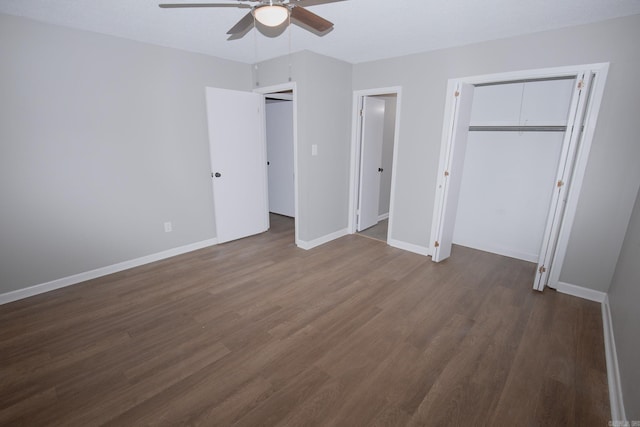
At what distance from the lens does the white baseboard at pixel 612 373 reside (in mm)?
1622

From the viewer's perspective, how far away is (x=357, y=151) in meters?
4.40

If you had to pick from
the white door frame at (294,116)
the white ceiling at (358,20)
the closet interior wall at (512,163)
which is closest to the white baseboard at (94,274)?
the white door frame at (294,116)

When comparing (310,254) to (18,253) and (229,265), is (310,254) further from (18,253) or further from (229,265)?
(18,253)

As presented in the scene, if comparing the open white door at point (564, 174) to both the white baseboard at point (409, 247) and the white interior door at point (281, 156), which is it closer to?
the white baseboard at point (409, 247)

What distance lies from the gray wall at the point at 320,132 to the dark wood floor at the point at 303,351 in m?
1.07

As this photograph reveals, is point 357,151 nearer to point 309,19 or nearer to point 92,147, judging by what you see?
point 309,19

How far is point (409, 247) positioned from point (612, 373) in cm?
232

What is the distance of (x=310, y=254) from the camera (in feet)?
12.7

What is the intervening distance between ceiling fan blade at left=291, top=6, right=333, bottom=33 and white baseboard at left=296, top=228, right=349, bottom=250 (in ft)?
8.66

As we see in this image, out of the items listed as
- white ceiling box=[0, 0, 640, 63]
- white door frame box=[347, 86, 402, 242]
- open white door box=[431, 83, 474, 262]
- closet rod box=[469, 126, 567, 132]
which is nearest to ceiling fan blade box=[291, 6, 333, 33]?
white ceiling box=[0, 0, 640, 63]

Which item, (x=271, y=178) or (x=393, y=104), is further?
(x=271, y=178)

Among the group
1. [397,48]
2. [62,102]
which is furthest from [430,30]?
[62,102]

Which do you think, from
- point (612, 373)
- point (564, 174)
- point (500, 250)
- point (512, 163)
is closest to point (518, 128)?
point (512, 163)

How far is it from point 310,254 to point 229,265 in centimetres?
104
